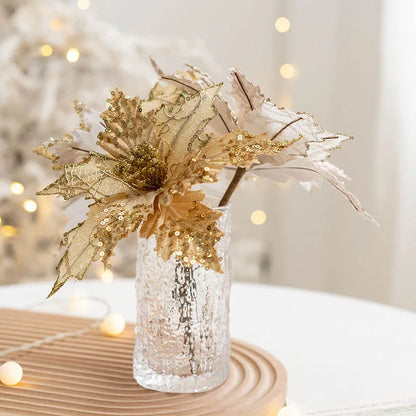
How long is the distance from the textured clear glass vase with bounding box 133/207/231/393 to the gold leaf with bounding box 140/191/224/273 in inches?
2.5

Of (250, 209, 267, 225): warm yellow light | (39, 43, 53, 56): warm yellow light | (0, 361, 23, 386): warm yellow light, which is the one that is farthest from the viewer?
(250, 209, 267, 225): warm yellow light

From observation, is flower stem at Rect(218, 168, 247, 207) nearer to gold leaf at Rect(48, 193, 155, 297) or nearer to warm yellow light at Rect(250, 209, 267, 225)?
gold leaf at Rect(48, 193, 155, 297)

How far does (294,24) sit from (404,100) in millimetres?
736

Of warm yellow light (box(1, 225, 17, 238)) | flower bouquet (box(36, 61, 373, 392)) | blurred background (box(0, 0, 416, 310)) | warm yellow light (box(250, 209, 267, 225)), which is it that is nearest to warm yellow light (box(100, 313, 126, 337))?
flower bouquet (box(36, 61, 373, 392))

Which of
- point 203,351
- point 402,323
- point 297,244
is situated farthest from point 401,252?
point 203,351

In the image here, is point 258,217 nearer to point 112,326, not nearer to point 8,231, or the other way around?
point 8,231

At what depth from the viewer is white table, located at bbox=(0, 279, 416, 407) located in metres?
0.83

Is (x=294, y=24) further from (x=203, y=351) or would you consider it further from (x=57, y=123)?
(x=203, y=351)

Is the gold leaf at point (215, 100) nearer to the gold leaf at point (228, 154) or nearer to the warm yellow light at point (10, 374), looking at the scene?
the gold leaf at point (228, 154)

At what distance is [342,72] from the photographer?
2.39 meters

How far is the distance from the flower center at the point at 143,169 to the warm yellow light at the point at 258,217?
6.63ft

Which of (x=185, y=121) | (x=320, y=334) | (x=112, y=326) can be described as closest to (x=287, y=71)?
(x=320, y=334)

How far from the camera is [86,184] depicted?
0.68 metres

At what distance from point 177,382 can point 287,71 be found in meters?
2.05
